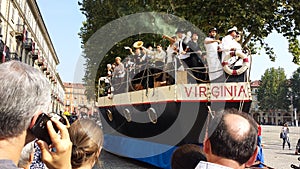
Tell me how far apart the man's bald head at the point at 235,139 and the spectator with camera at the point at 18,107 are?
83 centimetres

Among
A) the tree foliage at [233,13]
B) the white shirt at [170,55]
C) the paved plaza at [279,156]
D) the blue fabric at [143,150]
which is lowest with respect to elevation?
the paved plaza at [279,156]

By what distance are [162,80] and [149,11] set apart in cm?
602

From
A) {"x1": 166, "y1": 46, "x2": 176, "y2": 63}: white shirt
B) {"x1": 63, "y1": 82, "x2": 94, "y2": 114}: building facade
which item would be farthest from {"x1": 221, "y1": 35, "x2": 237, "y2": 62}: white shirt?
{"x1": 63, "y1": 82, "x2": 94, "y2": 114}: building facade

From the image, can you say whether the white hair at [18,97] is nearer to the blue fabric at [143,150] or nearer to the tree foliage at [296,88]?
the blue fabric at [143,150]

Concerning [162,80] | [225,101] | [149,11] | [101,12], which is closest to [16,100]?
[225,101]

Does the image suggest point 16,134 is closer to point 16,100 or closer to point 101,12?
point 16,100

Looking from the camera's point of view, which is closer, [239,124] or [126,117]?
[239,124]

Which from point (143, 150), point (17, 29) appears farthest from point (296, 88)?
point (143, 150)

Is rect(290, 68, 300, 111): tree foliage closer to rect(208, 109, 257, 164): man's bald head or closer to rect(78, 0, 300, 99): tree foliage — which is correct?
rect(78, 0, 300, 99): tree foliage

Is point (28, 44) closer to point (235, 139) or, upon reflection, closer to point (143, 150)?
point (143, 150)

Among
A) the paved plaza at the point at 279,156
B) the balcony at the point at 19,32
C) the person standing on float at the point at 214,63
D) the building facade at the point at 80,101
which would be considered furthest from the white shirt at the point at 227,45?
the balcony at the point at 19,32

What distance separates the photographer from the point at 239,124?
1676mm

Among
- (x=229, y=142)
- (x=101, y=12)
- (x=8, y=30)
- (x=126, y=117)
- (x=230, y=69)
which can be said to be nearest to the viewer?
(x=229, y=142)

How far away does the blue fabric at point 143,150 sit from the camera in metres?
7.75
